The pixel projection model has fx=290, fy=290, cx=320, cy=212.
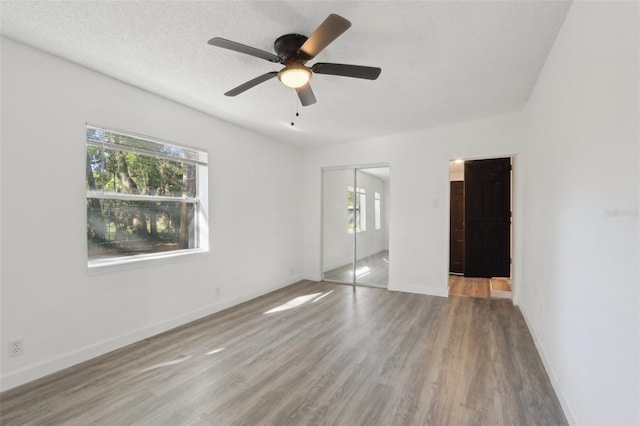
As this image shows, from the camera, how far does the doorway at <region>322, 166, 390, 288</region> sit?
5160 millimetres

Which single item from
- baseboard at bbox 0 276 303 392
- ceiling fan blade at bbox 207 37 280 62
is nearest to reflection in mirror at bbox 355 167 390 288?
baseboard at bbox 0 276 303 392

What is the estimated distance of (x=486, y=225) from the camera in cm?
532

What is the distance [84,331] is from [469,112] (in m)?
4.75

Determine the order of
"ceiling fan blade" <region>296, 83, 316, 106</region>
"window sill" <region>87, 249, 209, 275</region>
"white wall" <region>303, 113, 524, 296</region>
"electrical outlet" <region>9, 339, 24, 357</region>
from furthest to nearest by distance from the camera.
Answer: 1. "white wall" <region>303, 113, 524, 296</region>
2. "window sill" <region>87, 249, 209, 275</region>
3. "ceiling fan blade" <region>296, 83, 316, 106</region>
4. "electrical outlet" <region>9, 339, 24, 357</region>

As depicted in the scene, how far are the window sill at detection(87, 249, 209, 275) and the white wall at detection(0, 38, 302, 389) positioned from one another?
0.14ft

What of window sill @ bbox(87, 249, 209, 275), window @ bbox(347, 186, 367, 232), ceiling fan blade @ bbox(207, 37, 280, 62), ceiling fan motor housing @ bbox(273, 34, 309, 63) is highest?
ceiling fan motor housing @ bbox(273, 34, 309, 63)

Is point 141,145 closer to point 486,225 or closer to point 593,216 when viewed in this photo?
point 593,216

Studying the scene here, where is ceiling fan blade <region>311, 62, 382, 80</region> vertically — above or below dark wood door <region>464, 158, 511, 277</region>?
above

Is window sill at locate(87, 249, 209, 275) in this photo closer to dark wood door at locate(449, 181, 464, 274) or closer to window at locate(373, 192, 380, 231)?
window at locate(373, 192, 380, 231)

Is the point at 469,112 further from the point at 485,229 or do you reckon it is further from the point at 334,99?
the point at 485,229

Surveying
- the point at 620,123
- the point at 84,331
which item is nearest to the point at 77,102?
the point at 84,331

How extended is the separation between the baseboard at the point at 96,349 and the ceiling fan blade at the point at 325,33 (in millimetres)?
3009

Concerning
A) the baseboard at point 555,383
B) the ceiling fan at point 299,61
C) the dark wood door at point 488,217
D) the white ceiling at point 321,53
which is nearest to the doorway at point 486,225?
the dark wood door at point 488,217

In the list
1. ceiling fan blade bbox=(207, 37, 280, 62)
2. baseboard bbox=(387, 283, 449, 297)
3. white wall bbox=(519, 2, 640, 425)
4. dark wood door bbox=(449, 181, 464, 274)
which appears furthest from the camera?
dark wood door bbox=(449, 181, 464, 274)
